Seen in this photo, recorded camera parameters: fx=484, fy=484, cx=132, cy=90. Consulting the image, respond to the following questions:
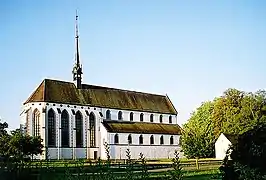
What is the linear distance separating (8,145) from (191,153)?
72.1ft

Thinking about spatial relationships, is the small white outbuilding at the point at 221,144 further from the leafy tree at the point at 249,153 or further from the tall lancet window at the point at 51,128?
the leafy tree at the point at 249,153

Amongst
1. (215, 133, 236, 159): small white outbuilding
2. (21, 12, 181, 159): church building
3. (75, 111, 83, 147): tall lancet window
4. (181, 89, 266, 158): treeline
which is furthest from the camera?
(75, 111, 83, 147): tall lancet window

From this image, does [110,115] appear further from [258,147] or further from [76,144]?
[258,147]

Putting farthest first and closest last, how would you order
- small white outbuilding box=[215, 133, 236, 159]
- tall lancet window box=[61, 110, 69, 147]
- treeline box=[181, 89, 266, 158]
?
tall lancet window box=[61, 110, 69, 147]
small white outbuilding box=[215, 133, 236, 159]
treeline box=[181, 89, 266, 158]

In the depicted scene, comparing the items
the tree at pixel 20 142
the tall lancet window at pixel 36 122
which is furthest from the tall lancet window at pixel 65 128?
the tree at pixel 20 142

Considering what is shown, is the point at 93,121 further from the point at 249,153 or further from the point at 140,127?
the point at 249,153

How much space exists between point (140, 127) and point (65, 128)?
54.7 ft

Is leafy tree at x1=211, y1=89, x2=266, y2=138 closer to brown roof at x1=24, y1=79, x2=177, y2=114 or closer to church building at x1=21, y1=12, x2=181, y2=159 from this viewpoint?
church building at x1=21, y1=12, x2=181, y2=159

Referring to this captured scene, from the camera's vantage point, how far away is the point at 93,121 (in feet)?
274

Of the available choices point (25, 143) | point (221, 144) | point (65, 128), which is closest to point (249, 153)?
point (25, 143)

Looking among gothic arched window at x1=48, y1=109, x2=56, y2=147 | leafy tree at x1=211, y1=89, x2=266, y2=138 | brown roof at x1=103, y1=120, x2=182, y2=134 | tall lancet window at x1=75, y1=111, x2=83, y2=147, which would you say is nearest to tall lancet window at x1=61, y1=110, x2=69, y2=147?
gothic arched window at x1=48, y1=109, x2=56, y2=147

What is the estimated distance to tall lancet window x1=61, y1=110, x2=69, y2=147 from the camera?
77.6 meters

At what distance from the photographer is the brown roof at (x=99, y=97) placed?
79312mm

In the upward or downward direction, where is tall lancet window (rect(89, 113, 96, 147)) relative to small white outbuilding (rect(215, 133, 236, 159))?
upward
